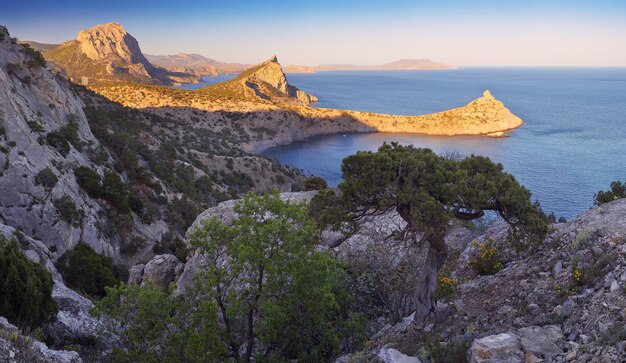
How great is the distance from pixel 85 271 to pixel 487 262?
20.5 m

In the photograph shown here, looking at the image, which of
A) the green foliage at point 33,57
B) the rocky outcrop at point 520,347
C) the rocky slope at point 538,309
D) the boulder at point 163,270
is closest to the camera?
the rocky outcrop at point 520,347

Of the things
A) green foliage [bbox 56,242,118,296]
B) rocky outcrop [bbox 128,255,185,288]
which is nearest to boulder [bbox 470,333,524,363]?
rocky outcrop [bbox 128,255,185,288]

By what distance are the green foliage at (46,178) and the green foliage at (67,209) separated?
44.0 inches

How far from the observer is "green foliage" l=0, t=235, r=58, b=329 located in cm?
1198

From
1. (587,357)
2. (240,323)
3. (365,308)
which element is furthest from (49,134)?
(587,357)

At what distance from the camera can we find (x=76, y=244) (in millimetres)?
24406

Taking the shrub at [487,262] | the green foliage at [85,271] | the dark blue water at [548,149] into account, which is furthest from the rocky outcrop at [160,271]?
the dark blue water at [548,149]

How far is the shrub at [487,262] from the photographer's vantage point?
1413 centimetres

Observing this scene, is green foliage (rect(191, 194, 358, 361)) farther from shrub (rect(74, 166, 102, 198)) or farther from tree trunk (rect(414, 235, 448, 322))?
shrub (rect(74, 166, 102, 198))

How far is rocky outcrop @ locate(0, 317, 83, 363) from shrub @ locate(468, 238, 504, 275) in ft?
42.3

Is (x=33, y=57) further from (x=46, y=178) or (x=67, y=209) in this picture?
(x=67, y=209)

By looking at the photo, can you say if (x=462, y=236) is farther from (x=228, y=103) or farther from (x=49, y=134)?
(x=228, y=103)

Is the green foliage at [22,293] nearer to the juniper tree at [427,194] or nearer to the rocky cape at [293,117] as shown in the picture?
the juniper tree at [427,194]

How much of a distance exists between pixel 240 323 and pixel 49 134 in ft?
83.6
